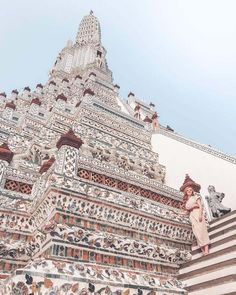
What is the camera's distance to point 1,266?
4.60 meters

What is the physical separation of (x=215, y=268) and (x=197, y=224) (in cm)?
126

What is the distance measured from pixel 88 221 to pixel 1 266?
1.45 m

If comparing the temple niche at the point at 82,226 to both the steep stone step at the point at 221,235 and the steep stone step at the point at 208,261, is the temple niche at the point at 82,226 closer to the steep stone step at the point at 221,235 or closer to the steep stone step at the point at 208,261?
the steep stone step at the point at 208,261

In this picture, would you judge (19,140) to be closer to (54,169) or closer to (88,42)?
(54,169)

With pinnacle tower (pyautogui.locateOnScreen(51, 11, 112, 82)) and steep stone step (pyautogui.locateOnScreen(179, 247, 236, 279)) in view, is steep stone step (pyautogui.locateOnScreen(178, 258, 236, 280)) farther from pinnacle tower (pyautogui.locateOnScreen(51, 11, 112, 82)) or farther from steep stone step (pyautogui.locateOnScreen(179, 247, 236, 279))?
pinnacle tower (pyautogui.locateOnScreen(51, 11, 112, 82))

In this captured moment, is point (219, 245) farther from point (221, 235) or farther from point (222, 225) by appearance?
point (222, 225)

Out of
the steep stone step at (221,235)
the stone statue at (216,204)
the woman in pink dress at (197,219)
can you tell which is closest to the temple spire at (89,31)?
the stone statue at (216,204)

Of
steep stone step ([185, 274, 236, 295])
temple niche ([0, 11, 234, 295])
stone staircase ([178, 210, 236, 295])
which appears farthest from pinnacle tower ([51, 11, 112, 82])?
steep stone step ([185, 274, 236, 295])

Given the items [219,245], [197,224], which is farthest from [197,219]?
[219,245]

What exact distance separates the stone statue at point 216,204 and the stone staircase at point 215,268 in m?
1.72

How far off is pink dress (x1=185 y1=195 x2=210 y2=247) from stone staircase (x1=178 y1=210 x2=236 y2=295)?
0.17m

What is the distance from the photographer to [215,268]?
4.66m

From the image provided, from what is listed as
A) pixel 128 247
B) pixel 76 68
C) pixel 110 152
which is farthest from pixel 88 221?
pixel 76 68

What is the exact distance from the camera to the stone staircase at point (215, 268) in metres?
4.18
